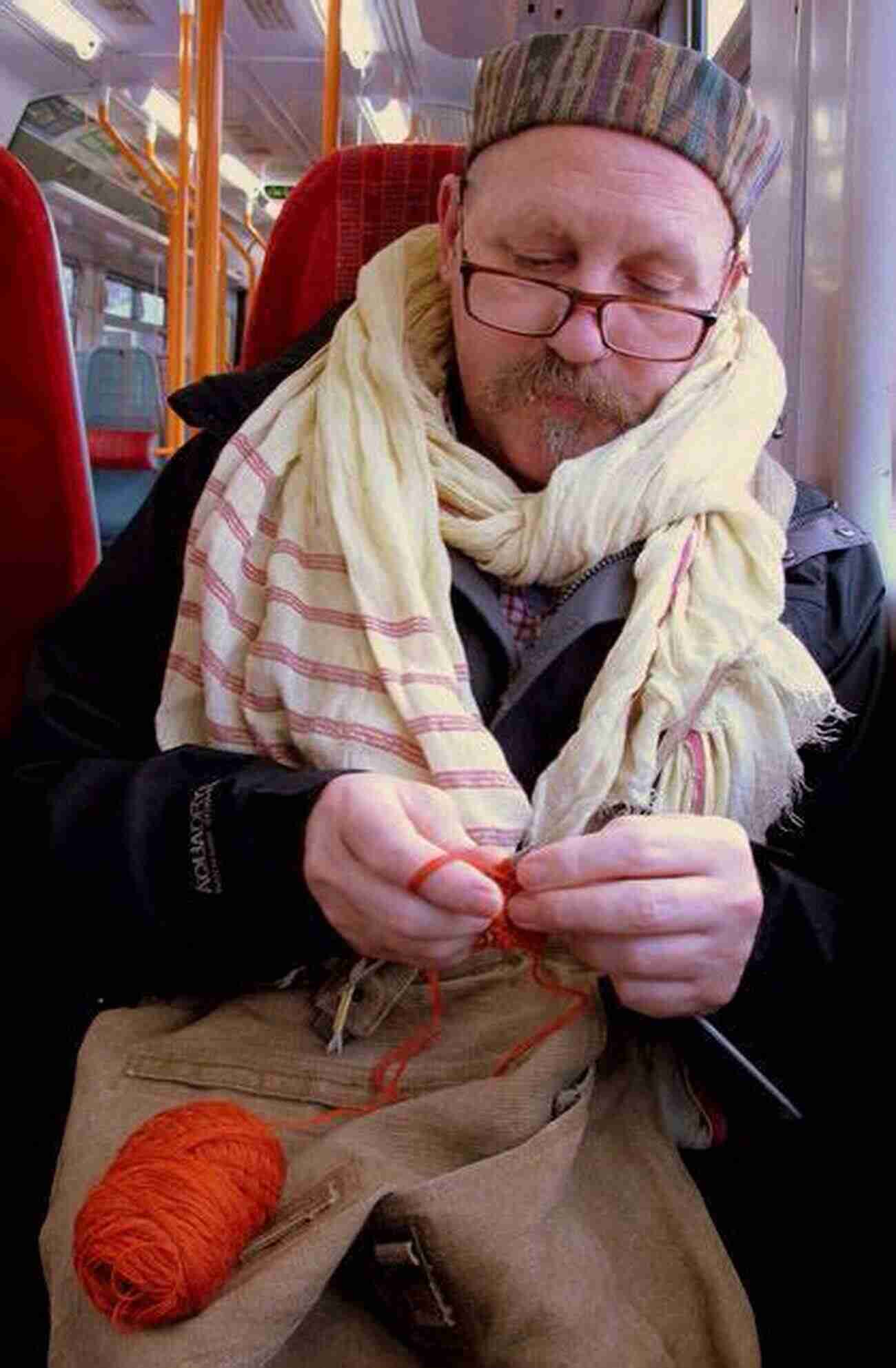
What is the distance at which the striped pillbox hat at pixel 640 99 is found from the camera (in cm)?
132

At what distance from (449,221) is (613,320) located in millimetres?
277

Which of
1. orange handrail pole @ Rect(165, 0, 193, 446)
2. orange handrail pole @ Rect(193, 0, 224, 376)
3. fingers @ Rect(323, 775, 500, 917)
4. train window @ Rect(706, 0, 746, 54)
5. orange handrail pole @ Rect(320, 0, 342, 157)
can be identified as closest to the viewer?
fingers @ Rect(323, 775, 500, 917)

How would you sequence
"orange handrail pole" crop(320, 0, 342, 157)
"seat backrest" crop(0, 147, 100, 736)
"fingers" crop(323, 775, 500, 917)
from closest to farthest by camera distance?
"fingers" crop(323, 775, 500, 917) < "seat backrest" crop(0, 147, 100, 736) < "orange handrail pole" crop(320, 0, 342, 157)

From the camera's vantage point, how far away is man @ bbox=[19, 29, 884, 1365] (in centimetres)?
101

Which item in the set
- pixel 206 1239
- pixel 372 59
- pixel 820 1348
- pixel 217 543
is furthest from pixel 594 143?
pixel 372 59

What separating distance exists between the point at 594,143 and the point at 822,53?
24.0 inches

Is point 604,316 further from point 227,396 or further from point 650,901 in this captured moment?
point 650,901

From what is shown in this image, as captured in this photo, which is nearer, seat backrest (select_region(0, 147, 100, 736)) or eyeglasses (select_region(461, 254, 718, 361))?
eyeglasses (select_region(461, 254, 718, 361))

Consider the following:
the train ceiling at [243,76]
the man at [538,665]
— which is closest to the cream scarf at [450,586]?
the man at [538,665]

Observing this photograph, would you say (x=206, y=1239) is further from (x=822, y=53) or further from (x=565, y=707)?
(x=822, y=53)

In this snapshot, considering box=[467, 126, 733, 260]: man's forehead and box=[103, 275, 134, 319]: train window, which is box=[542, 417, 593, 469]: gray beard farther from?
box=[103, 275, 134, 319]: train window

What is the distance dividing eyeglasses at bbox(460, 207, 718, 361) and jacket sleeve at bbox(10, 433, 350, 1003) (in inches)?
19.7

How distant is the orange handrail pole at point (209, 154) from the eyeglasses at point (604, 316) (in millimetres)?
1690

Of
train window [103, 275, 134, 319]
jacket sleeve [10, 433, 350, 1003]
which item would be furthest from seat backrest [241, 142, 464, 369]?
train window [103, 275, 134, 319]
